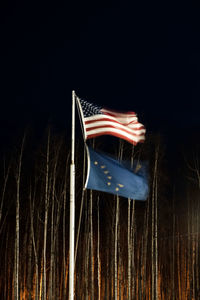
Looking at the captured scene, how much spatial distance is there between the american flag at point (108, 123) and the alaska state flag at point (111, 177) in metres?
0.54

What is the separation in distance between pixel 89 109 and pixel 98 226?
1309cm

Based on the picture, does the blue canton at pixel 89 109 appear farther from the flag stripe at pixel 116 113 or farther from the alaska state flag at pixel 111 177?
the alaska state flag at pixel 111 177

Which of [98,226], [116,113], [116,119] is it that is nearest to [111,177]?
[116,119]

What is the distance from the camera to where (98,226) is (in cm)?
2162

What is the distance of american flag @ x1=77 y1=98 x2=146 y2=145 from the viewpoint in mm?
9250

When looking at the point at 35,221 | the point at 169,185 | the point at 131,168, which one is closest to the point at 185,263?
the point at 169,185

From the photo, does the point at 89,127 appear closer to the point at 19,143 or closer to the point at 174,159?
the point at 19,143

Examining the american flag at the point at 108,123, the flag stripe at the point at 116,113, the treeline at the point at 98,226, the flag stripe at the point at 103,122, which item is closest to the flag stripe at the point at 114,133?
the american flag at the point at 108,123

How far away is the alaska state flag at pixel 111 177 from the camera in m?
8.92

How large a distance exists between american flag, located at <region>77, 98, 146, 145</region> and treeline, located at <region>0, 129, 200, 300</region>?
954 cm

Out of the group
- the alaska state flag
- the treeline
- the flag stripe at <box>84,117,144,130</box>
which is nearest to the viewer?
the alaska state flag

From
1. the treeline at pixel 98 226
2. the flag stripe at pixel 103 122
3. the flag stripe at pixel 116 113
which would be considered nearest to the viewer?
the flag stripe at pixel 103 122

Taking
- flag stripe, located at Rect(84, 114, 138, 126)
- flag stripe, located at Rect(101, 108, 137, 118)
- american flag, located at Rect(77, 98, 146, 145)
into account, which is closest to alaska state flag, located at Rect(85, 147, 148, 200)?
american flag, located at Rect(77, 98, 146, 145)

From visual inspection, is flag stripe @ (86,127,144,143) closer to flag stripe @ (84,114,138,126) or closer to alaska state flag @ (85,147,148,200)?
flag stripe @ (84,114,138,126)
